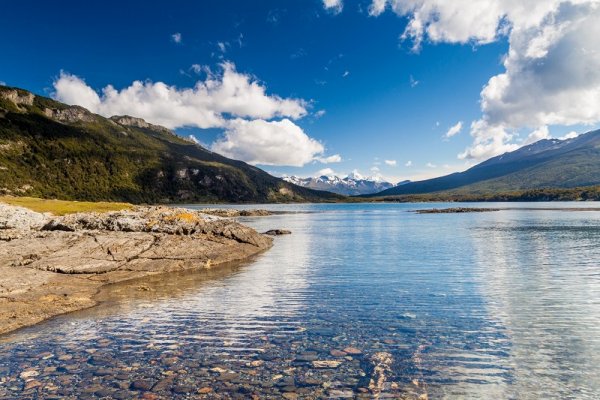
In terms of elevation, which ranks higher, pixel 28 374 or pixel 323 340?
pixel 28 374

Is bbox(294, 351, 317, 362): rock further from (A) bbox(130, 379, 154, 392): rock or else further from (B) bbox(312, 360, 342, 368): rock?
(A) bbox(130, 379, 154, 392): rock

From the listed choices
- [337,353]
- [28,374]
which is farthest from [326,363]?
[28,374]

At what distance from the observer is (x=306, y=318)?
20625 mm

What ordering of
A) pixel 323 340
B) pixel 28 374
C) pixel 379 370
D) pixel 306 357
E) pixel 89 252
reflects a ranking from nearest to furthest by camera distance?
pixel 28 374
pixel 379 370
pixel 306 357
pixel 323 340
pixel 89 252

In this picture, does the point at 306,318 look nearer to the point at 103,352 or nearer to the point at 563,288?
the point at 103,352

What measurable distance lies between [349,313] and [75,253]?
2629cm

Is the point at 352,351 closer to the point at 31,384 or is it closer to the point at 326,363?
the point at 326,363

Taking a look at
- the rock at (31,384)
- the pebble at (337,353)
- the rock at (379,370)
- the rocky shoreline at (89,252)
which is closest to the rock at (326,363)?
the pebble at (337,353)

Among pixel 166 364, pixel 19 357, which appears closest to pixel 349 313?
pixel 166 364

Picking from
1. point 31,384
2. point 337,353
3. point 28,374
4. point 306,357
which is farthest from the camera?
point 337,353

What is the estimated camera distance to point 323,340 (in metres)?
17.0

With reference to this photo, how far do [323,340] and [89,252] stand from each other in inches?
1082

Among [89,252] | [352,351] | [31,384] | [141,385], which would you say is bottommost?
[352,351]

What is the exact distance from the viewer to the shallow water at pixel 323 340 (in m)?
12.6
